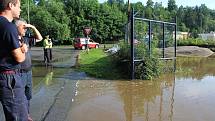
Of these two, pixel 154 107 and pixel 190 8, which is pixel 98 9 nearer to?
pixel 190 8

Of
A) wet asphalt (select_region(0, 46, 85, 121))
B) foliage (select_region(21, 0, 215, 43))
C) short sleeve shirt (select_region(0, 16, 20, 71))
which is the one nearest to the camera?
short sleeve shirt (select_region(0, 16, 20, 71))

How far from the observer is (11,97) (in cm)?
466

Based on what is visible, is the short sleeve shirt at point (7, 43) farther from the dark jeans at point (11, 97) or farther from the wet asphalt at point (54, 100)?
the wet asphalt at point (54, 100)

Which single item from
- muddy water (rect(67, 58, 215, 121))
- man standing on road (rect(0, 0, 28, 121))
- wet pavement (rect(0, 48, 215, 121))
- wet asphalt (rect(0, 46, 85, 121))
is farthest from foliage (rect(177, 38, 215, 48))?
man standing on road (rect(0, 0, 28, 121))

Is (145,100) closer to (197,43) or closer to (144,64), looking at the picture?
(144,64)

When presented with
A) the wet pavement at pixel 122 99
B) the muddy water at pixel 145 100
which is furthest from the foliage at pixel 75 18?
the muddy water at pixel 145 100

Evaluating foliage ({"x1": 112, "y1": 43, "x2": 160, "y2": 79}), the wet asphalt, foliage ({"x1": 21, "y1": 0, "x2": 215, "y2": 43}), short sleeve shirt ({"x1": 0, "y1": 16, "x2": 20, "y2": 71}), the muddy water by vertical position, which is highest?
foliage ({"x1": 21, "y1": 0, "x2": 215, "y2": 43})

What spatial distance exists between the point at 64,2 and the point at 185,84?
68132mm

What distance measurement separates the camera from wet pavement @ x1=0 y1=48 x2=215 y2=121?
8.17 meters

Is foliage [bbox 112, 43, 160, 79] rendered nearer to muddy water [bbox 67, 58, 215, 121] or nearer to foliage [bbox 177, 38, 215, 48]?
muddy water [bbox 67, 58, 215, 121]

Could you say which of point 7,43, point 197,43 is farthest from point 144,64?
point 197,43

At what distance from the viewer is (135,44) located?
1455 centimetres

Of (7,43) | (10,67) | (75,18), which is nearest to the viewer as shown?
(7,43)

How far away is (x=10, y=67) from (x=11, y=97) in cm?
36
